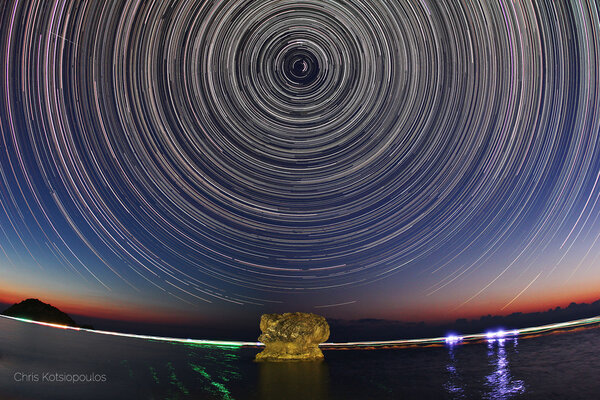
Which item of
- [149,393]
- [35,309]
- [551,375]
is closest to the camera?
[149,393]

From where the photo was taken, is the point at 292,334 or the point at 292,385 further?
the point at 292,334

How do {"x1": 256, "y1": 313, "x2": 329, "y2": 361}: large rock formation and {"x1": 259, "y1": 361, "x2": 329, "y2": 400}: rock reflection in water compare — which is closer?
{"x1": 259, "y1": 361, "x2": 329, "y2": 400}: rock reflection in water

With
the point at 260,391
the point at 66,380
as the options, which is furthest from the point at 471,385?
the point at 66,380

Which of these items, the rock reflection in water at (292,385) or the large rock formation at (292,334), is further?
the large rock formation at (292,334)

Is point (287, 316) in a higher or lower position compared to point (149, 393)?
higher

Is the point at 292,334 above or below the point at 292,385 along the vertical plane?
above

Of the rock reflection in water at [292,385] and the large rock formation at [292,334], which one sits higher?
the large rock formation at [292,334]

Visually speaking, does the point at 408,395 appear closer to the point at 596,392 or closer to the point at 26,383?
the point at 596,392

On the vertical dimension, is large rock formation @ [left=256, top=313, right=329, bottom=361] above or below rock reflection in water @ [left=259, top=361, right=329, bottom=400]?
above
